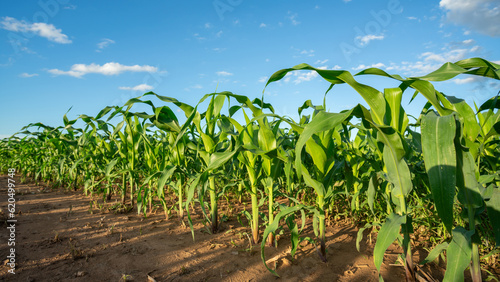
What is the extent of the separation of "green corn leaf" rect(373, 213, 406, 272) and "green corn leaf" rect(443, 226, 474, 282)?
0.65ft

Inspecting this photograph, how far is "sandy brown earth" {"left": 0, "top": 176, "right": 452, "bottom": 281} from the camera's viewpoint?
1615mm

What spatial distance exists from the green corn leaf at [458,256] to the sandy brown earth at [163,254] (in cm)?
59

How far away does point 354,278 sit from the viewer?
A: 1.54 m

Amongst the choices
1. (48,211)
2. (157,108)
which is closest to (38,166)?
(48,211)

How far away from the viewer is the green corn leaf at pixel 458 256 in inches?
38.9

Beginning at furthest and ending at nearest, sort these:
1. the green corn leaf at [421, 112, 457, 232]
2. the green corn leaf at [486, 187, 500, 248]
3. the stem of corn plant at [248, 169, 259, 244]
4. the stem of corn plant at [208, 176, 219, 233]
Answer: the stem of corn plant at [208, 176, 219, 233] < the stem of corn plant at [248, 169, 259, 244] < the green corn leaf at [486, 187, 500, 248] < the green corn leaf at [421, 112, 457, 232]

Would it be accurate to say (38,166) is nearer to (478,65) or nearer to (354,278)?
(354,278)

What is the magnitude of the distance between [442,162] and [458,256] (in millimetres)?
448

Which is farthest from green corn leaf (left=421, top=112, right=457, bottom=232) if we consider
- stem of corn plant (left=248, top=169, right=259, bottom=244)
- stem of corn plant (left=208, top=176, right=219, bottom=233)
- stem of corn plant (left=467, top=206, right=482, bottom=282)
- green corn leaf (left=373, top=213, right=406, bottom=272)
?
stem of corn plant (left=208, top=176, right=219, bottom=233)

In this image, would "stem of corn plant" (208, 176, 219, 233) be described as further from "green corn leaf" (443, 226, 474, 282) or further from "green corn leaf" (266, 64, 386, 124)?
"green corn leaf" (443, 226, 474, 282)

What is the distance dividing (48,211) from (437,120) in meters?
3.88

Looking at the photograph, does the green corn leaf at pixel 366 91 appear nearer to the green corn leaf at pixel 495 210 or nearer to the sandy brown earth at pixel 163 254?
the green corn leaf at pixel 495 210

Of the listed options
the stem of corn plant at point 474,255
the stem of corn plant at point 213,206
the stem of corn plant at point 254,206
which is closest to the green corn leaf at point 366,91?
the stem of corn plant at point 474,255

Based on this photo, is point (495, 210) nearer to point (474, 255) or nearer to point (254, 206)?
point (474, 255)
